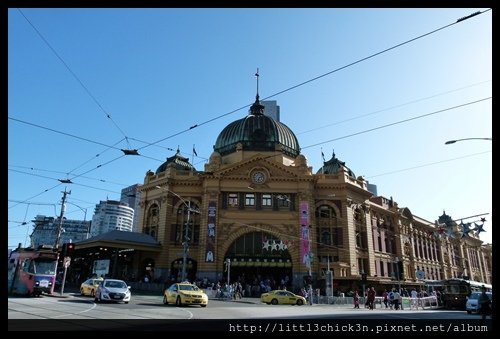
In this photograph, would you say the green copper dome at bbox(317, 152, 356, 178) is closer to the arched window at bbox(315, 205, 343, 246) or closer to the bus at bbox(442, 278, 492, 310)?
the arched window at bbox(315, 205, 343, 246)

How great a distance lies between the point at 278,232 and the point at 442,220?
5781cm

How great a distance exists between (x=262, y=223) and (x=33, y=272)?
25.6 m

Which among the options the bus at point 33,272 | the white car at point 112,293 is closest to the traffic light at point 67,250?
the bus at point 33,272

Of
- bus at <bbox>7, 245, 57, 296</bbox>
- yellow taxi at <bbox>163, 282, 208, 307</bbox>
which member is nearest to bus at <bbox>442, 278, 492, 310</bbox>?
yellow taxi at <bbox>163, 282, 208, 307</bbox>

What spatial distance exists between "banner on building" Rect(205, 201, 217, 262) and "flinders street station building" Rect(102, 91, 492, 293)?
4.5 inches

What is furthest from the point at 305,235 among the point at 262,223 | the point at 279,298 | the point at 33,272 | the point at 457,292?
the point at 33,272

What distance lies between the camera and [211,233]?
4531cm

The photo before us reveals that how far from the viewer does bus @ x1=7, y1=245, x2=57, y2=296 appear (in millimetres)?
25844

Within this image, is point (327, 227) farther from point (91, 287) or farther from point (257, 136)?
point (91, 287)
